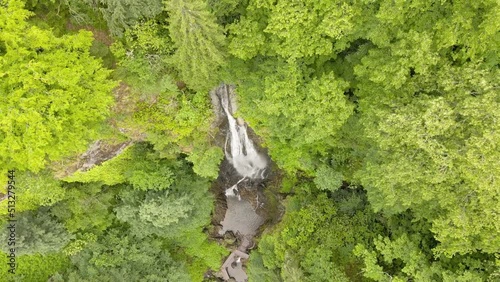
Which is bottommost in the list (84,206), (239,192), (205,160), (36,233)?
(36,233)

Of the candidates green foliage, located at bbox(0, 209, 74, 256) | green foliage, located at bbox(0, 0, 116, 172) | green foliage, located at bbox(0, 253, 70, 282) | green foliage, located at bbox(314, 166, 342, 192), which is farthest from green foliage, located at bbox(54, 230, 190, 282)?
green foliage, located at bbox(314, 166, 342, 192)

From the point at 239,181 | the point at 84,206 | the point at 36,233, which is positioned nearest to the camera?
the point at 36,233

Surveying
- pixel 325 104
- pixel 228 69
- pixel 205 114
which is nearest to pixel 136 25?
pixel 228 69

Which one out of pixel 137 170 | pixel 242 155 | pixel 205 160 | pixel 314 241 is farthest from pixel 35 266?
pixel 314 241

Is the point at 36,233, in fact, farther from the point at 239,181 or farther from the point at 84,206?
the point at 239,181

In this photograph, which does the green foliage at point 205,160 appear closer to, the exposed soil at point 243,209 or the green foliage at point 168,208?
the green foliage at point 168,208

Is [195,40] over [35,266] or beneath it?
over
